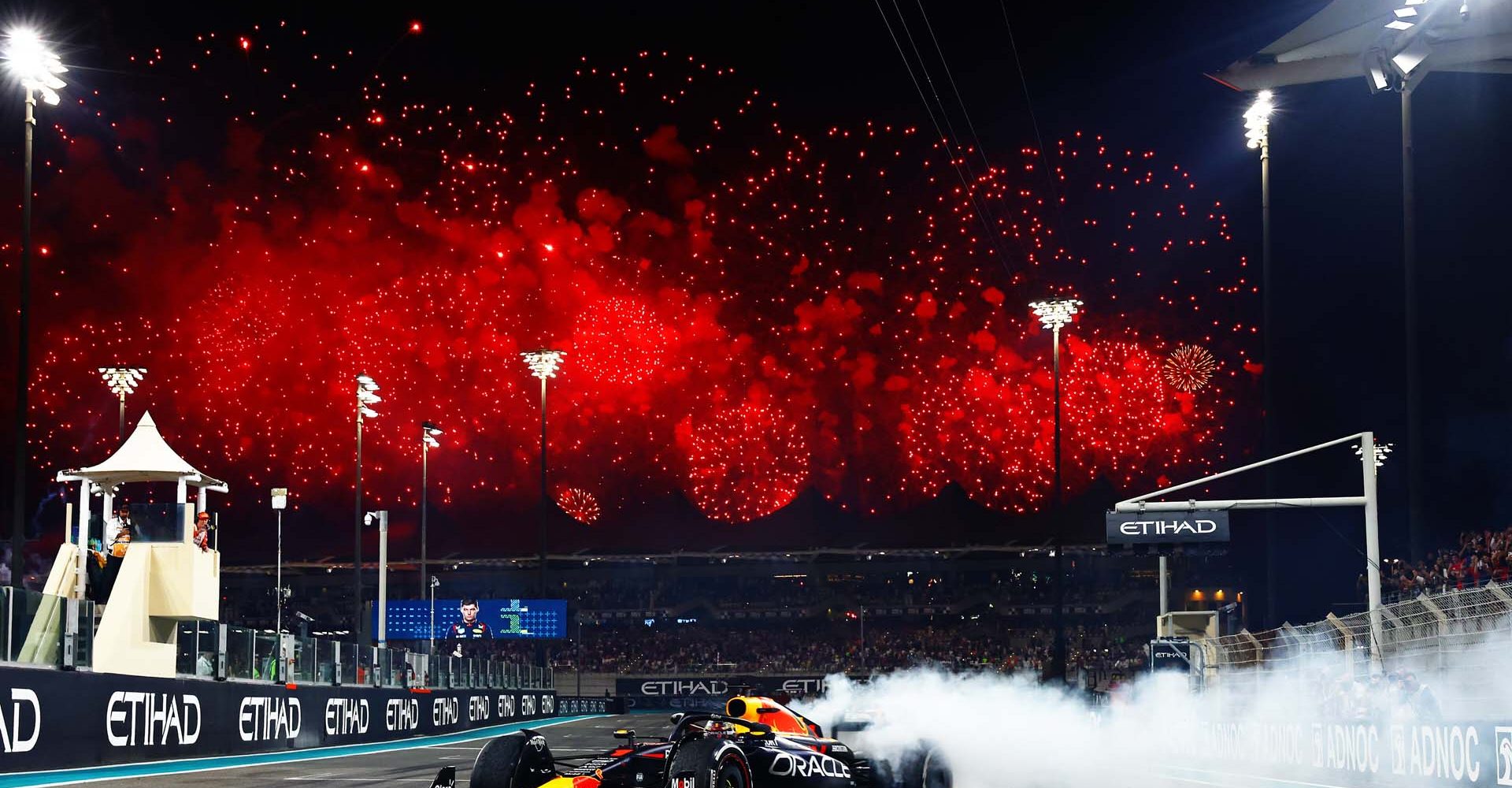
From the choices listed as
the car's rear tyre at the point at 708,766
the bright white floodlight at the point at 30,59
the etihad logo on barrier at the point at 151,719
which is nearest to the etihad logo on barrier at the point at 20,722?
the etihad logo on barrier at the point at 151,719

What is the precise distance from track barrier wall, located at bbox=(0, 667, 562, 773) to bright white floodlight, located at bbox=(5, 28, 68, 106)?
9304 millimetres

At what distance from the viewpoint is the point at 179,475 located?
26688mm

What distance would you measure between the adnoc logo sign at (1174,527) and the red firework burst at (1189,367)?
9.92 metres

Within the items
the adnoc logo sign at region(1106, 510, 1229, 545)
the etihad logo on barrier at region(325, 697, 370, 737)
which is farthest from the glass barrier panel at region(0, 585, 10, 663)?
the adnoc logo sign at region(1106, 510, 1229, 545)

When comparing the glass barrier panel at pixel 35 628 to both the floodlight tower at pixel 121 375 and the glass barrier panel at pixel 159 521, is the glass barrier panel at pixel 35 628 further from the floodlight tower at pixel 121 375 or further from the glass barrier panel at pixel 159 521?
the floodlight tower at pixel 121 375

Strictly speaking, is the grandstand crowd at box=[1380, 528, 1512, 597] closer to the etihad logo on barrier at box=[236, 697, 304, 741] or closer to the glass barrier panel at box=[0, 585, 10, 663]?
the etihad logo on barrier at box=[236, 697, 304, 741]

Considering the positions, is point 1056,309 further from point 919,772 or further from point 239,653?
point 919,772

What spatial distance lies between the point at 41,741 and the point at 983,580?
225 ft

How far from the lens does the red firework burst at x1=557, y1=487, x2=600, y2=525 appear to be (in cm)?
7856

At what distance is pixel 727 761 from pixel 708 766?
42 centimetres

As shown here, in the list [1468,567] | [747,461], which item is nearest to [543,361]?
[747,461]

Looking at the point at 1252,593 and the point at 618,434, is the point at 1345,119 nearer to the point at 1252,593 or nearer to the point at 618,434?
the point at 1252,593

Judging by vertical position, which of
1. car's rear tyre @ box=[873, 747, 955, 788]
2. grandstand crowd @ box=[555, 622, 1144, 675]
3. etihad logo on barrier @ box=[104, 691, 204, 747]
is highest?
car's rear tyre @ box=[873, 747, 955, 788]

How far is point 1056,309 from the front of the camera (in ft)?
141
